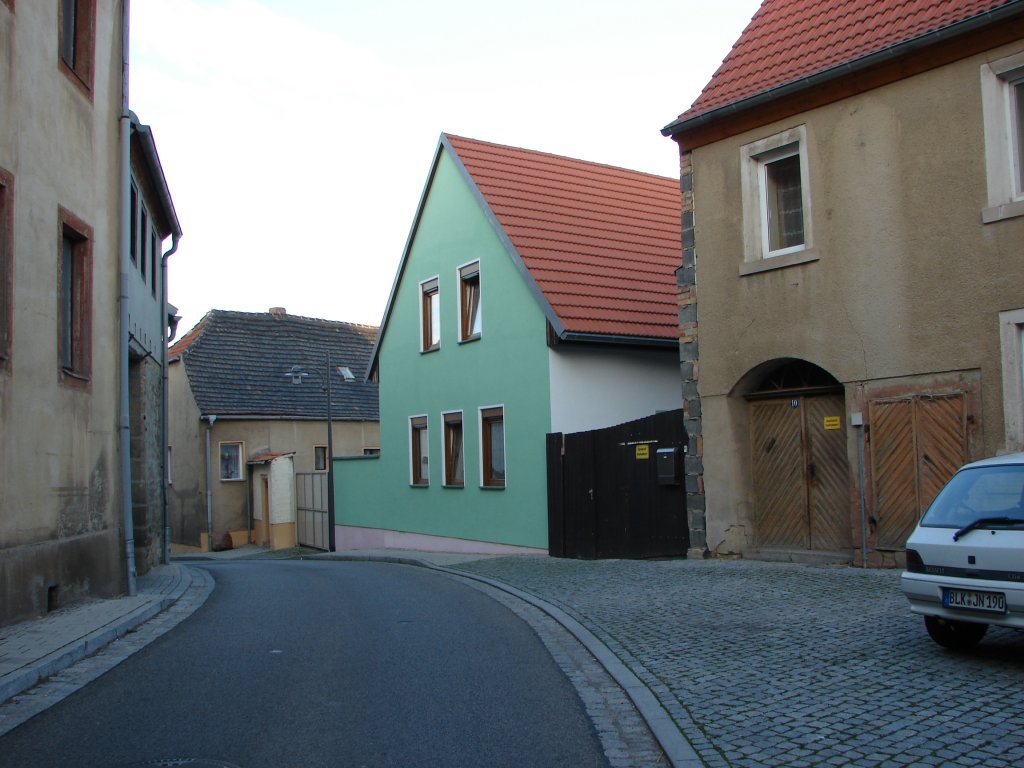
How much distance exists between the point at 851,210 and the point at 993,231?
1943 millimetres

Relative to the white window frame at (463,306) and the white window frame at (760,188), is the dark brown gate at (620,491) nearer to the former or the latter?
the white window frame at (760,188)

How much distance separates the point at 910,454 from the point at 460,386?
37.4 ft

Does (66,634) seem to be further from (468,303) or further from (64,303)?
(468,303)

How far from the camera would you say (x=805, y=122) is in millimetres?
13977

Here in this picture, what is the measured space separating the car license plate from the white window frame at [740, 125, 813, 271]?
720cm

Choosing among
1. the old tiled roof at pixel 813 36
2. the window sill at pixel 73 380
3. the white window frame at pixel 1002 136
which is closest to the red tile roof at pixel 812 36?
the old tiled roof at pixel 813 36

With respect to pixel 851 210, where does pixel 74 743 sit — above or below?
below

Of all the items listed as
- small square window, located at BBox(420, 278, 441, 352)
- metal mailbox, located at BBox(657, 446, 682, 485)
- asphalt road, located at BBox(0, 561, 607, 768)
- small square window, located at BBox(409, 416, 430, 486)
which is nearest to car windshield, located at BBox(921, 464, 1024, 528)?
asphalt road, located at BBox(0, 561, 607, 768)

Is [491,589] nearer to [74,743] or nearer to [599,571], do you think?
[599,571]

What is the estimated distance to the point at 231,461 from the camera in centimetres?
3675

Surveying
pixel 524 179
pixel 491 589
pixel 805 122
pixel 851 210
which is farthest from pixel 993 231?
pixel 524 179

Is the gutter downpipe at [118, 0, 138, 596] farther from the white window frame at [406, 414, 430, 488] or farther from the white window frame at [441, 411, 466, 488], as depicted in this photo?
the white window frame at [406, 414, 430, 488]

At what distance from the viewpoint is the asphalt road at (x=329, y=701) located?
5.84 m

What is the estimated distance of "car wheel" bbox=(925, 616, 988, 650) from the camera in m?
7.91
